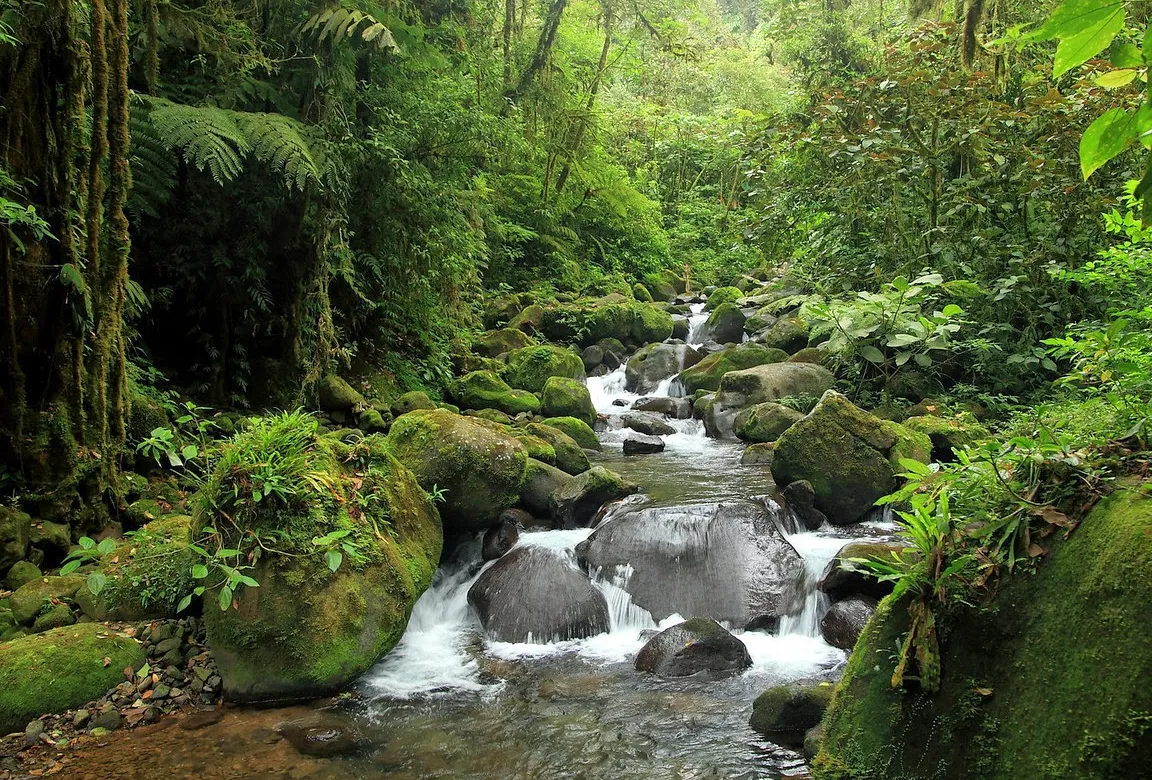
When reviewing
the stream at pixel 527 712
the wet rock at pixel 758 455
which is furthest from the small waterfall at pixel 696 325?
the stream at pixel 527 712

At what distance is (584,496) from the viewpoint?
732 cm

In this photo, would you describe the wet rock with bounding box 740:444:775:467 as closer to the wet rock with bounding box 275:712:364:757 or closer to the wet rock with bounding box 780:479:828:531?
the wet rock with bounding box 780:479:828:531

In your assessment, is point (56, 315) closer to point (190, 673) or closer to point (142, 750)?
point (190, 673)

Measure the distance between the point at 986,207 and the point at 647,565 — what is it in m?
6.70

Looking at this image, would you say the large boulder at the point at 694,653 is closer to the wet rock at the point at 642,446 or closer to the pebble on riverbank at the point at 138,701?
the pebble on riverbank at the point at 138,701

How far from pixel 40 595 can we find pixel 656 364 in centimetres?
1082

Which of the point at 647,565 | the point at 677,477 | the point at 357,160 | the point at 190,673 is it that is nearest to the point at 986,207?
the point at 677,477

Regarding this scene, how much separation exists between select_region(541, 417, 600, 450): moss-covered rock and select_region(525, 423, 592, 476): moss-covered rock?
896 mm

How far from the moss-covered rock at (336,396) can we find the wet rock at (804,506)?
5183 mm

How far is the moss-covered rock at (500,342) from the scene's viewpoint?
534 inches

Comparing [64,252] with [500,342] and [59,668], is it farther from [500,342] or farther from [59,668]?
[500,342]

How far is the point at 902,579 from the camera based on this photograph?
266 centimetres

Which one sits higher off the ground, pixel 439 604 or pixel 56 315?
pixel 56 315

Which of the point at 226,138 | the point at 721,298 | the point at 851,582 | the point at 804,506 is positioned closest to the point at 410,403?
the point at 226,138
